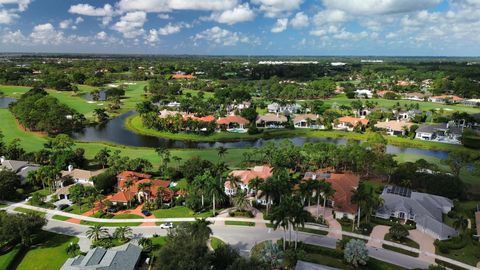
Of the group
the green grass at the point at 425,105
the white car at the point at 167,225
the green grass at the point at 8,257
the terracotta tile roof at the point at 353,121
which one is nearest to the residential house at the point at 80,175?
the green grass at the point at 8,257

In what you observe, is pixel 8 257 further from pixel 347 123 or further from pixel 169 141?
pixel 347 123

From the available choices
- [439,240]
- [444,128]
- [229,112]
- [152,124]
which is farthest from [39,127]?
[444,128]

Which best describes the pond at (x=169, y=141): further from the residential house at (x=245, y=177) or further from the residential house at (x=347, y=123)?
the residential house at (x=245, y=177)

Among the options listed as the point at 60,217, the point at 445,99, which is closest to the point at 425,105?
the point at 445,99

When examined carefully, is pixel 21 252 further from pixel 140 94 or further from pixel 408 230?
pixel 140 94

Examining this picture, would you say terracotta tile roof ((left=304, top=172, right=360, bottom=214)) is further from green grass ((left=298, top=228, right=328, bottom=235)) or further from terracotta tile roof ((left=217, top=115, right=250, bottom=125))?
terracotta tile roof ((left=217, top=115, right=250, bottom=125))

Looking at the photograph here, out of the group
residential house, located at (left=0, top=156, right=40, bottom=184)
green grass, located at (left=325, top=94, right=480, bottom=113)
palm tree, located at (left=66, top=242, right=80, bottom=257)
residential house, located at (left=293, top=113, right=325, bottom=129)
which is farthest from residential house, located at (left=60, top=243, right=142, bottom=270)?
green grass, located at (left=325, top=94, right=480, bottom=113)
